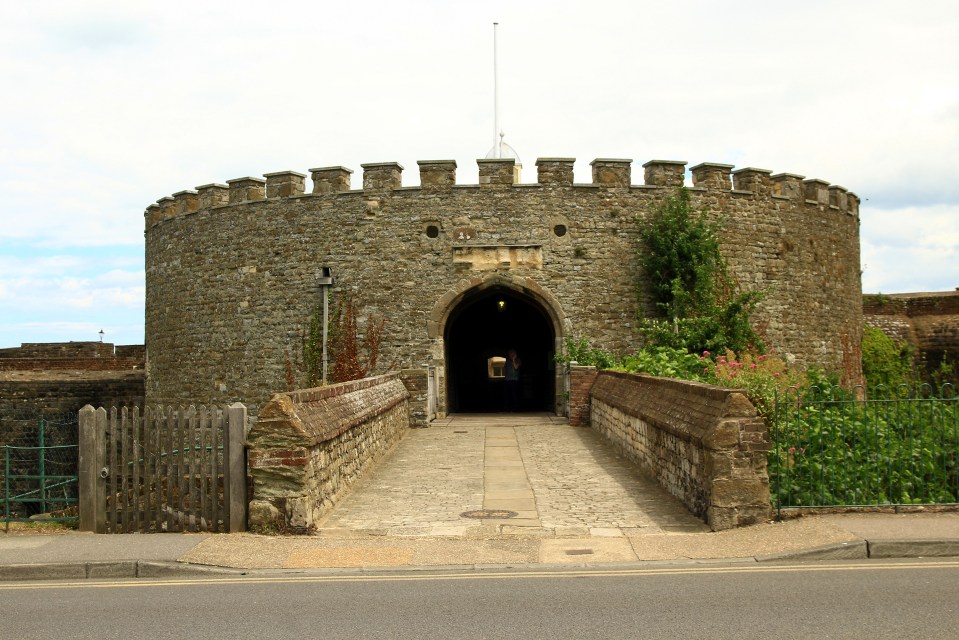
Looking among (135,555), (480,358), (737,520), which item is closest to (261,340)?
(480,358)

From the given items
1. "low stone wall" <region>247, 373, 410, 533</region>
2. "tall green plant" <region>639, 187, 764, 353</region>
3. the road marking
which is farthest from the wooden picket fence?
"tall green plant" <region>639, 187, 764, 353</region>

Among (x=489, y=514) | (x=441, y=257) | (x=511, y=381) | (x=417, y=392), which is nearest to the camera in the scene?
(x=489, y=514)

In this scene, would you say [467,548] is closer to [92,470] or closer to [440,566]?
[440,566]

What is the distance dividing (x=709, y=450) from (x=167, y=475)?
17.0ft

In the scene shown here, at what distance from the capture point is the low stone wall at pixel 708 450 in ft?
25.8

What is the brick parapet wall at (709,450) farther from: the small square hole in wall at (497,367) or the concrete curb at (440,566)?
the small square hole in wall at (497,367)

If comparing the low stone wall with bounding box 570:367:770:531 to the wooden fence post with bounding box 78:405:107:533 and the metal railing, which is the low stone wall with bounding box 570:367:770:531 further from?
the wooden fence post with bounding box 78:405:107:533

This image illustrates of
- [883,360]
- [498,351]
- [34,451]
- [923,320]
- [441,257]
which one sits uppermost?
[441,257]

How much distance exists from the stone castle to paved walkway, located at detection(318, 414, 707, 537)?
445 cm

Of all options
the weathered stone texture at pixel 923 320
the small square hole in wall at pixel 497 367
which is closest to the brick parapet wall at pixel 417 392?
the small square hole in wall at pixel 497 367

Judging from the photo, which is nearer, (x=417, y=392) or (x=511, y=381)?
(x=417, y=392)

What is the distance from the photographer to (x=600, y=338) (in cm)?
1908

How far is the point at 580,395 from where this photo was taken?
57.2 ft

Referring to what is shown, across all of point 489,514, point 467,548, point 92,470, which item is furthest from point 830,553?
point 92,470
